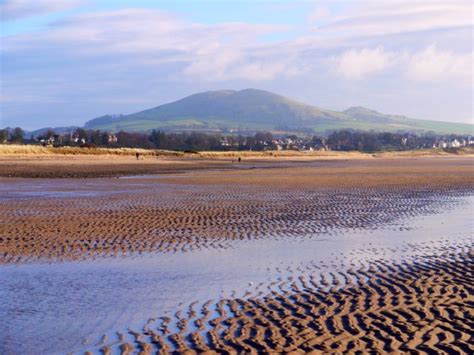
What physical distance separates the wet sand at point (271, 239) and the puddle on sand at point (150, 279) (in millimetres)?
252

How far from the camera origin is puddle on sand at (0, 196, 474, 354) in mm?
8172

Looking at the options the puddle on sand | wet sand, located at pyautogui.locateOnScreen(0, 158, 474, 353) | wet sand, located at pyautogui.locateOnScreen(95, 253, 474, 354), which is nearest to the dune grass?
wet sand, located at pyautogui.locateOnScreen(0, 158, 474, 353)

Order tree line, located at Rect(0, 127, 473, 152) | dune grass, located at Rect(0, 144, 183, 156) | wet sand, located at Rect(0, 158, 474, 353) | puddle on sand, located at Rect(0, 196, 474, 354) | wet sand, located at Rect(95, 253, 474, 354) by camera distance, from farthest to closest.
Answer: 1. tree line, located at Rect(0, 127, 473, 152)
2. dune grass, located at Rect(0, 144, 183, 156)
3. puddle on sand, located at Rect(0, 196, 474, 354)
4. wet sand, located at Rect(0, 158, 474, 353)
5. wet sand, located at Rect(95, 253, 474, 354)

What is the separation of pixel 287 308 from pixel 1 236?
906 centimetres

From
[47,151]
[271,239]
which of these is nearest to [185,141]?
[47,151]

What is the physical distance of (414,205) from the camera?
24.3 meters

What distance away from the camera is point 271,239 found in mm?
15812

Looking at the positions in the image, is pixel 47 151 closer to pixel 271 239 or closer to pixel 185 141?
pixel 271 239

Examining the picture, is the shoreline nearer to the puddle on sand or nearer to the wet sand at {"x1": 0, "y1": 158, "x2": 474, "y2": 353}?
the wet sand at {"x1": 0, "y1": 158, "x2": 474, "y2": 353}

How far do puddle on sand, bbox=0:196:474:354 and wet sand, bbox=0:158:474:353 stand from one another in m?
0.25

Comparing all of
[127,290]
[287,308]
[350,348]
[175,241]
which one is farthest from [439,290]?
[175,241]

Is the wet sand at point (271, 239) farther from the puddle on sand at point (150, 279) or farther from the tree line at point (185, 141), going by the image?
the tree line at point (185, 141)

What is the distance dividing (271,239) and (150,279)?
5202 millimetres

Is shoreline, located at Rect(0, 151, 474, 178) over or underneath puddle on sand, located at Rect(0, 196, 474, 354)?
underneath
